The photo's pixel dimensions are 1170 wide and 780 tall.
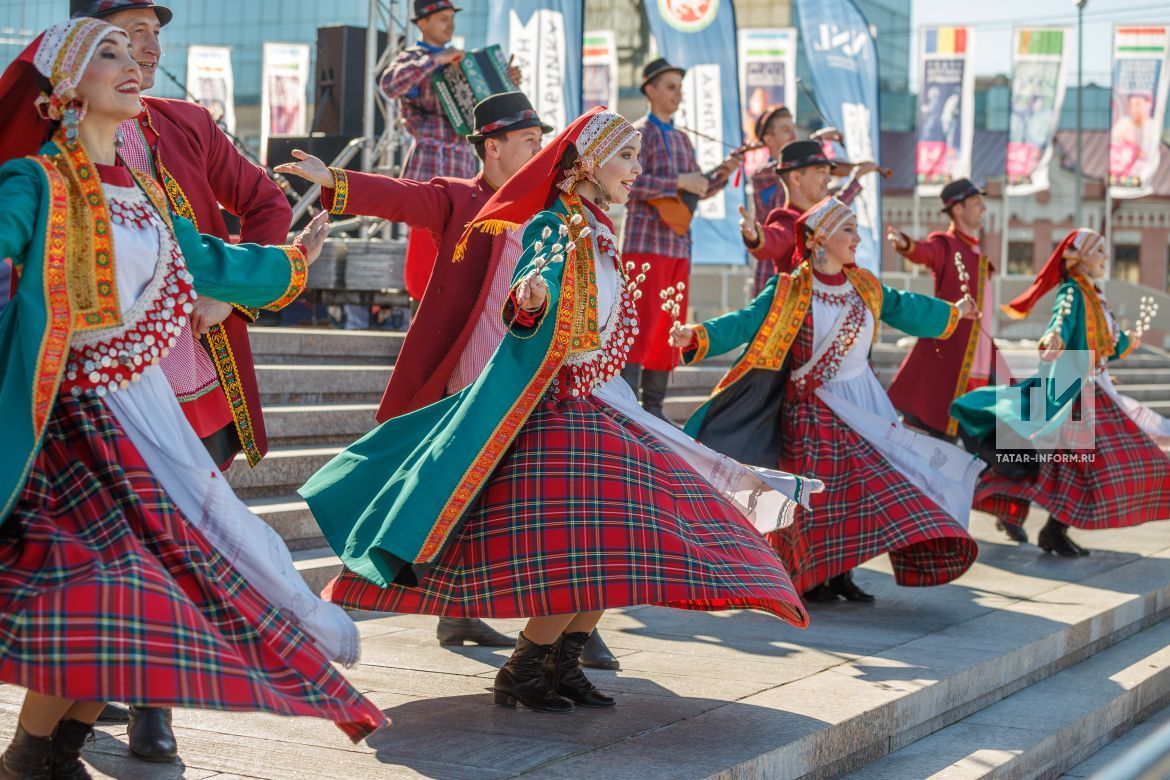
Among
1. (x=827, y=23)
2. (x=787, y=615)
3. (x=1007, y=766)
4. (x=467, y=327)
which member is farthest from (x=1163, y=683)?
(x=827, y=23)

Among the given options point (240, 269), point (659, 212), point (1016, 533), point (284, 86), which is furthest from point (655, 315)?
point (284, 86)

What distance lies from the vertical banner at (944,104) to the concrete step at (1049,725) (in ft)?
67.4

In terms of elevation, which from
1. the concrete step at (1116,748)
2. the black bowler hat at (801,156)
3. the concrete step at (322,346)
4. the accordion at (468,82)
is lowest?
the concrete step at (1116,748)

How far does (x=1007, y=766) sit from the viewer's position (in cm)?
419

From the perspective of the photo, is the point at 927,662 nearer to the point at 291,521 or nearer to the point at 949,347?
the point at 291,521

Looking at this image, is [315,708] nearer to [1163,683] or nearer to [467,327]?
[467,327]

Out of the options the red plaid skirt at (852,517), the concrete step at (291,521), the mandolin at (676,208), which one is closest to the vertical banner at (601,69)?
the mandolin at (676,208)

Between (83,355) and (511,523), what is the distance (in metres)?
1.18

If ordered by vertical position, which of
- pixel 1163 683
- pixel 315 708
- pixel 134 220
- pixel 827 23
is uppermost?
pixel 827 23

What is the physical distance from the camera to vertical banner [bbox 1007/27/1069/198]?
2606 centimetres

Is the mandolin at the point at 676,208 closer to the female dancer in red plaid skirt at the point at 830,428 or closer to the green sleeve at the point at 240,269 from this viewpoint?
the female dancer in red plaid skirt at the point at 830,428

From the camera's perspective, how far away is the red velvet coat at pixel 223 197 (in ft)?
13.0

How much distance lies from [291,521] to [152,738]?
2.39m

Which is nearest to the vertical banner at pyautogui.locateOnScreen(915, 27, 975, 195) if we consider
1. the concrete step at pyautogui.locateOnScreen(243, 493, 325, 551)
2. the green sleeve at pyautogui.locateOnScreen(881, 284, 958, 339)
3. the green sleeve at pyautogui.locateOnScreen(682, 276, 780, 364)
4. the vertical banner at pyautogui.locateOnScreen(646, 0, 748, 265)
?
the vertical banner at pyautogui.locateOnScreen(646, 0, 748, 265)
